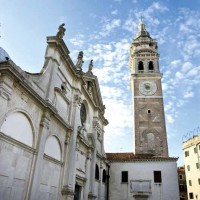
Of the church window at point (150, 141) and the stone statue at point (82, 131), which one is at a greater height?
the church window at point (150, 141)

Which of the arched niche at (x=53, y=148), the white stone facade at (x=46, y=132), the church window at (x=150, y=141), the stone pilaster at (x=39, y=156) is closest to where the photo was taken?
the white stone facade at (x=46, y=132)

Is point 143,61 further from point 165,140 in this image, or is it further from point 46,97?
point 46,97

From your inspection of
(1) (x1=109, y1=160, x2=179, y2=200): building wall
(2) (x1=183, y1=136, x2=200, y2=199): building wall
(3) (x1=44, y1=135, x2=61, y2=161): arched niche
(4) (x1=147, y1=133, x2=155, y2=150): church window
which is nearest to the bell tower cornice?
(4) (x1=147, y1=133, x2=155, y2=150): church window

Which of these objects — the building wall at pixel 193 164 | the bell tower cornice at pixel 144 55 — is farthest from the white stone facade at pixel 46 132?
the building wall at pixel 193 164

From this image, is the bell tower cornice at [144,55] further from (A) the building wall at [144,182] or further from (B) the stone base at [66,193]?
(B) the stone base at [66,193]

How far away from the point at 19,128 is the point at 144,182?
17038 mm

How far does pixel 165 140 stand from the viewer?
27.5m

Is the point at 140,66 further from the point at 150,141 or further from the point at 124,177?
the point at 124,177

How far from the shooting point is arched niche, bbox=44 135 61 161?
11.5 metres

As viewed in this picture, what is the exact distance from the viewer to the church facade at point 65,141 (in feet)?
28.5

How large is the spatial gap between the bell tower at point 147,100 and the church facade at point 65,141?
0.12 meters

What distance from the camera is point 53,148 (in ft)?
39.5

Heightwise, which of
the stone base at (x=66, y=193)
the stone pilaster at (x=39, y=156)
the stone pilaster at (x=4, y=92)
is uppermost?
the stone pilaster at (x=4, y=92)

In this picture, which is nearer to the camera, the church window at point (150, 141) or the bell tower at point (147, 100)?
the church window at point (150, 141)
